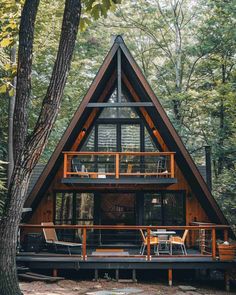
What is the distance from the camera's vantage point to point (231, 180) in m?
16.5

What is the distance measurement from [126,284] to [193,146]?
46.3ft

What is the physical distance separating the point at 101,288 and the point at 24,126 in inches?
200

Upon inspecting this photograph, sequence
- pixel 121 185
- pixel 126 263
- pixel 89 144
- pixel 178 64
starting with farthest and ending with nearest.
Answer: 1. pixel 178 64
2. pixel 89 144
3. pixel 121 185
4. pixel 126 263

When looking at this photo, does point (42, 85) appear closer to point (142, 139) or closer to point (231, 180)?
point (142, 139)

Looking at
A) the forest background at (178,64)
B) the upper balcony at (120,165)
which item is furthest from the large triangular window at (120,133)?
the forest background at (178,64)

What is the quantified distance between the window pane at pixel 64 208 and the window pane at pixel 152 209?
8.21 feet

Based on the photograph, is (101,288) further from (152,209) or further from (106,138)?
(106,138)

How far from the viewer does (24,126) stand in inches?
220

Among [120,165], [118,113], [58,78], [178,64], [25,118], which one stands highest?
[178,64]

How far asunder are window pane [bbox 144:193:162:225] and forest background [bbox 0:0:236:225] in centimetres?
440

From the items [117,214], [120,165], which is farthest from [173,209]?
[120,165]

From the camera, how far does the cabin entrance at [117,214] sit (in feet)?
41.6

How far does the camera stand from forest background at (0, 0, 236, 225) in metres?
18.0

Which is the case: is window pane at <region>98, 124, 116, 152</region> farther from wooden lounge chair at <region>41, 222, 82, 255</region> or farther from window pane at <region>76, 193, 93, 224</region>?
wooden lounge chair at <region>41, 222, 82, 255</region>
